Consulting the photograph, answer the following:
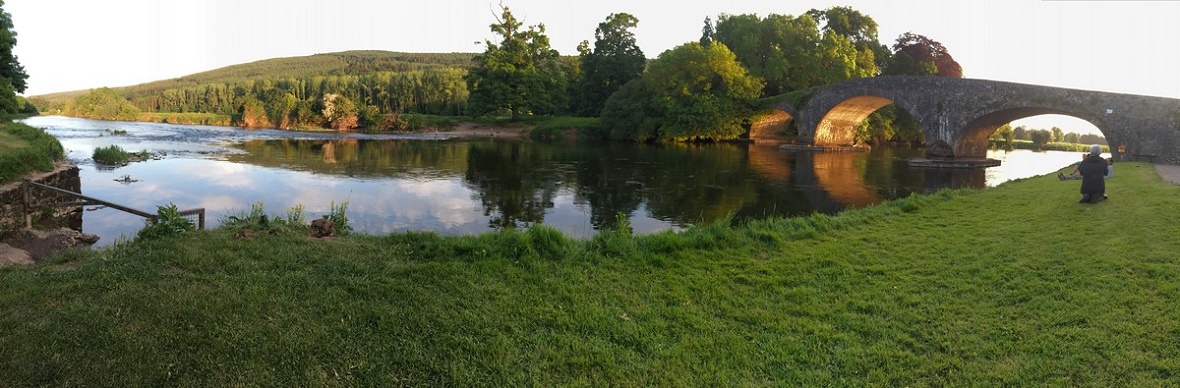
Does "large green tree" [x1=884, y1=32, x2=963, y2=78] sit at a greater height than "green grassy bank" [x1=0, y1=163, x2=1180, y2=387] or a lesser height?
greater

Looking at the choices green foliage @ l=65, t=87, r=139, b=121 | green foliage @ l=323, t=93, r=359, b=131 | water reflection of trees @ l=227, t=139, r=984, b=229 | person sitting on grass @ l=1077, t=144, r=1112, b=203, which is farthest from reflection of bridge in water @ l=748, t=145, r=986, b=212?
green foliage @ l=65, t=87, r=139, b=121

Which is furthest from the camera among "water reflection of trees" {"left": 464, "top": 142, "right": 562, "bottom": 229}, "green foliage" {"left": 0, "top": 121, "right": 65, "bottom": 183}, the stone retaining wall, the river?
"water reflection of trees" {"left": 464, "top": 142, "right": 562, "bottom": 229}

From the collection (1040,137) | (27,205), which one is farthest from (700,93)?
(27,205)

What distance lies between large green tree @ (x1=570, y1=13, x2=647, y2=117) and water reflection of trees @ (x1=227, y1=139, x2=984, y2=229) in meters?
32.8

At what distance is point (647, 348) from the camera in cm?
508

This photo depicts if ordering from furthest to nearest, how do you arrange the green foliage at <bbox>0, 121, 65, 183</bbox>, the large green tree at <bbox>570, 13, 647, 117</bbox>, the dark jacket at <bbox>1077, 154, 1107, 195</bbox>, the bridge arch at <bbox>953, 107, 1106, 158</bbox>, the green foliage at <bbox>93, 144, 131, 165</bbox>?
the large green tree at <bbox>570, 13, 647, 117</bbox>
the bridge arch at <bbox>953, 107, 1106, 158</bbox>
the green foliage at <bbox>93, 144, 131, 165</bbox>
the green foliage at <bbox>0, 121, 65, 183</bbox>
the dark jacket at <bbox>1077, 154, 1107, 195</bbox>

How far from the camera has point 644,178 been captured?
25.0m

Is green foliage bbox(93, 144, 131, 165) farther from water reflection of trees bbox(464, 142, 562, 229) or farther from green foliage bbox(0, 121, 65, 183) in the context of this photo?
water reflection of trees bbox(464, 142, 562, 229)

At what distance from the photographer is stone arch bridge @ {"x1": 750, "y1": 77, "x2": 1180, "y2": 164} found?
2638 centimetres

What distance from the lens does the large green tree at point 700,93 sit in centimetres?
5338

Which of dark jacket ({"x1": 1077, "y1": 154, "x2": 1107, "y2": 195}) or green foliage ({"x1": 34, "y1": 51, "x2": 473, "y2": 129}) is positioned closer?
dark jacket ({"x1": 1077, "y1": 154, "x2": 1107, "y2": 195})

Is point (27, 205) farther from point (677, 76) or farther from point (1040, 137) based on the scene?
point (1040, 137)

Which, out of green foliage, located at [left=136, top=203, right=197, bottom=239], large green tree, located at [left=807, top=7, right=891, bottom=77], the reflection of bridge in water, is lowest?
green foliage, located at [left=136, top=203, right=197, bottom=239]

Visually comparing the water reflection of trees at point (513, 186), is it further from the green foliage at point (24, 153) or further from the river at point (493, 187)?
the green foliage at point (24, 153)
